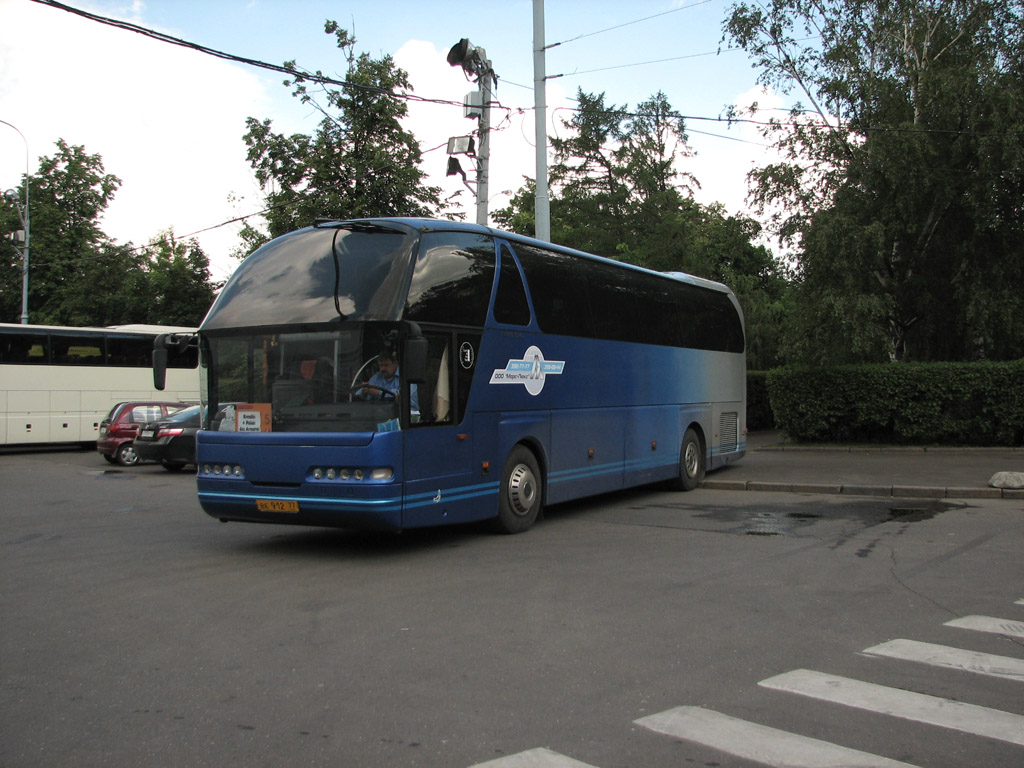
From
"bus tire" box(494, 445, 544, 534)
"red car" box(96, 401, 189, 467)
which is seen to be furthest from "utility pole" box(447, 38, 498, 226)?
"red car" box(96, 401, 189, 467)

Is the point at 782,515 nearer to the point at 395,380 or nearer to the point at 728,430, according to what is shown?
the point at 728,430

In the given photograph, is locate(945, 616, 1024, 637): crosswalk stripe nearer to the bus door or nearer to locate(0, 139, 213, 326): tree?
the bus door

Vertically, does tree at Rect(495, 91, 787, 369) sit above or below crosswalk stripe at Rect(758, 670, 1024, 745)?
above

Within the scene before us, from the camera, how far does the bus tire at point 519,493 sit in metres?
10.6

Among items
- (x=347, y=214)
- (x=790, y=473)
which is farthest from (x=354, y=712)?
(x=347, y=214)

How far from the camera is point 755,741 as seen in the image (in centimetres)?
427

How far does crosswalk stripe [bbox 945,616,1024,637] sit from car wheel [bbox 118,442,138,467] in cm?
2053

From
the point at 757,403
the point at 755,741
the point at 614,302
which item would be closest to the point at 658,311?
the point at 614,302

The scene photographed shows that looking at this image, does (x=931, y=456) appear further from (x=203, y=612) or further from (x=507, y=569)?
(x=203, y=612)

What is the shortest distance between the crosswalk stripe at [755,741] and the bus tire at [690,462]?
10723 mm

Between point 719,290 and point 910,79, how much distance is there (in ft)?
37.6

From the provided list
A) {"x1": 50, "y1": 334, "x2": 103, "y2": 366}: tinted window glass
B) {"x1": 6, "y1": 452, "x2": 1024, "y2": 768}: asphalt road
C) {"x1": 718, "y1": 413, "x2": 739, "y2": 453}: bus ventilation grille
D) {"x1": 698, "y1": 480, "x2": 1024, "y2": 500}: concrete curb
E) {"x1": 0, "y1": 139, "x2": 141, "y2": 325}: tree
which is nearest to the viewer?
{"x1": 6, "y1": 452, "x2": 1024, "y2": 768}: asphalt road

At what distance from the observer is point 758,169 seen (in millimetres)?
26062

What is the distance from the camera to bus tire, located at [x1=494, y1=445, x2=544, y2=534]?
34.8 feet
